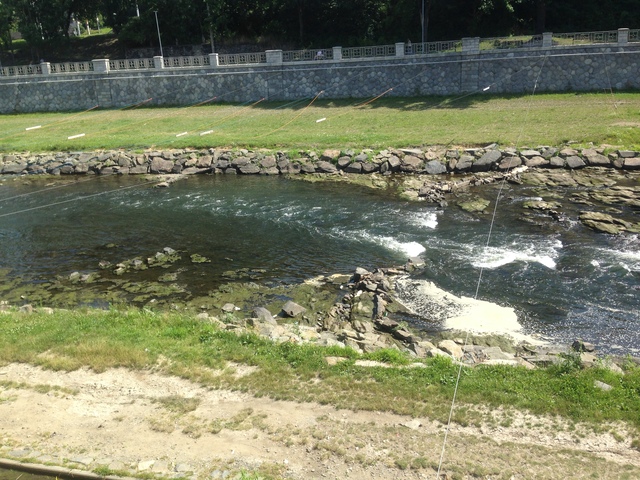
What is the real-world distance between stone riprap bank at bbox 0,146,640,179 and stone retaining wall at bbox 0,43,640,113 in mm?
10525

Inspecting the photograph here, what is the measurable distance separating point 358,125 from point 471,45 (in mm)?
9398

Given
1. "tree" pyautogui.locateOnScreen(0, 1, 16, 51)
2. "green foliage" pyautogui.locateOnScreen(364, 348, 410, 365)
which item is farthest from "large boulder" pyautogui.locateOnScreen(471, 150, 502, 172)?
"tree" pyautogui.locateOnScreen(0, 1, 16, 51)

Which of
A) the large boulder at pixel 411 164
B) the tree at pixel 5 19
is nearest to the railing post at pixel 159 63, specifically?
the large boulder at pixel 411 164

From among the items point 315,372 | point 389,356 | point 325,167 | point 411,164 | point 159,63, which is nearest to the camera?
point 315,372

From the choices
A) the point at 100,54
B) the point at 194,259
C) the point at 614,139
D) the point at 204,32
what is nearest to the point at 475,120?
the point at 614,139

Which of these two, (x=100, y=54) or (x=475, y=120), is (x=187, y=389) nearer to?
(x=475, y=120)

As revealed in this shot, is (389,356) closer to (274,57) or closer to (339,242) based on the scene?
(339,242)

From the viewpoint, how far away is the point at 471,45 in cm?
3531

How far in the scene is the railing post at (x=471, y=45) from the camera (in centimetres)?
3519

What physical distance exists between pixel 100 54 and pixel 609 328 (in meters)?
54.7

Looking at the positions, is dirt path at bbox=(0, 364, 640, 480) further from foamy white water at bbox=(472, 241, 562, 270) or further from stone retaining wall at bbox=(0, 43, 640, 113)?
stone retaining wall at bbox=(0, 43, 640, 113)

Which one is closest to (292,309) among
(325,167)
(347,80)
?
(325,167)

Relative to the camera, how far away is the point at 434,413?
884 cm

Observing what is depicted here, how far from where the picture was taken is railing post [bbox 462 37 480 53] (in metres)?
35.2
